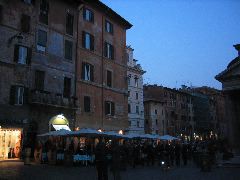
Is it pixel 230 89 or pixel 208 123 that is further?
pixel 208 123

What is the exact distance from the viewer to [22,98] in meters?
26.8

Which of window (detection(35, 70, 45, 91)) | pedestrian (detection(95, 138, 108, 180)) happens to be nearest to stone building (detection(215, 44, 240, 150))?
window (detection(35, 70, 45, 91))

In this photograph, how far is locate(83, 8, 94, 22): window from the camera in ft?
113

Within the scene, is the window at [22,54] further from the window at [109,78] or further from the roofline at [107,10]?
the window at [109,78]

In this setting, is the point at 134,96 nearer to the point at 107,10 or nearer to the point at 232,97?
the point at 107,10

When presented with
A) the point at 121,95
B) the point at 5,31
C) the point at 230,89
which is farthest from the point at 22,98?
the point at 230,89

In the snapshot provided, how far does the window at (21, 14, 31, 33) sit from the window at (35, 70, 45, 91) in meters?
3.58

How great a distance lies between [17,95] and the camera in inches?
1043

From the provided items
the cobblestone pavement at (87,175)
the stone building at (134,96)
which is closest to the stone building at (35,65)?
the cobblestone pavement at (87,175)

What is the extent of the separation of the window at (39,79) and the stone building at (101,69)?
4.31 meters

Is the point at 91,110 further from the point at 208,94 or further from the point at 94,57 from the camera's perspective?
the point at 208,94

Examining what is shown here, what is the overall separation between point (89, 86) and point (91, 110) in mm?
2397

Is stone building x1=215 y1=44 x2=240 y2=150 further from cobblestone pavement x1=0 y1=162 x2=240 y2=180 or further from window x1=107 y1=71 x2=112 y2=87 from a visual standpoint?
window x1=107 y1=71 x2=112 y2=87

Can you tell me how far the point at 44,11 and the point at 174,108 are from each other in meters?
50.7
